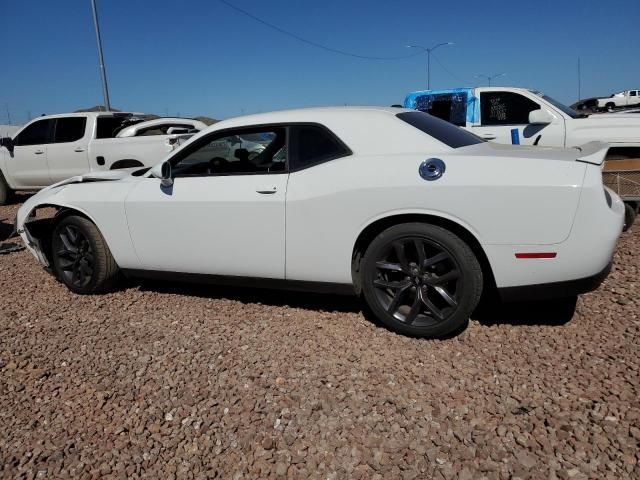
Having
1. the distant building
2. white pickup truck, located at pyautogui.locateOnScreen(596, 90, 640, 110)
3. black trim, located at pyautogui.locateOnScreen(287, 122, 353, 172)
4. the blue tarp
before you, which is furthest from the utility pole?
white pickup truck, located at pyautogui.locateOnScreen(596, 90, 640, 110)

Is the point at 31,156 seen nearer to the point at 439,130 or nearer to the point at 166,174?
the point at 166,174

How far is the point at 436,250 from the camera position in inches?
133

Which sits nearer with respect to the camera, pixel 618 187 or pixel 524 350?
pixel 524 350

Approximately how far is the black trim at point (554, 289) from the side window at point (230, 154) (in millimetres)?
1933

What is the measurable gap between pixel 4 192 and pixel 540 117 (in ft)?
33.0

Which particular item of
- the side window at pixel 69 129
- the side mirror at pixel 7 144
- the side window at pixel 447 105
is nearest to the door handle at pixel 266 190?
the side window at pixel 447 105

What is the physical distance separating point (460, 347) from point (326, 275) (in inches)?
40.3

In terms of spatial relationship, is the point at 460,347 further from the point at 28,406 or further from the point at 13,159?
the point at 13,159

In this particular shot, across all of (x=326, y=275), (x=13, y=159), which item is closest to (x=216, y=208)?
(x=326, y=275)

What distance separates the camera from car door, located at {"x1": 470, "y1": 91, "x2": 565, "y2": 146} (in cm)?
683

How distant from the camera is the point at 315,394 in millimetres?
2980

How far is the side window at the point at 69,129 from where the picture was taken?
372 inches

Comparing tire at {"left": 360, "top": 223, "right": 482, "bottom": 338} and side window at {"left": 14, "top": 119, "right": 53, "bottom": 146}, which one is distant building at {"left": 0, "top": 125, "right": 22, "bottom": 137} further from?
tire at {"left": 360, "top": 223, "right": 482, "bottom": 338}

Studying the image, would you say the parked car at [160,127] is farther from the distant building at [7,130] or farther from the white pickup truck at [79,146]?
the distant building at [7,130]
